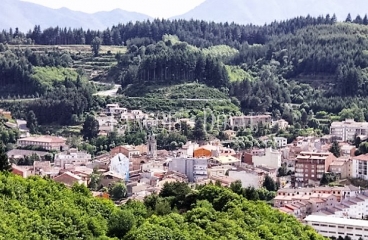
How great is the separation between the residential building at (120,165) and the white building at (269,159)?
16.5 ft

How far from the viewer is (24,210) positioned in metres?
13.0

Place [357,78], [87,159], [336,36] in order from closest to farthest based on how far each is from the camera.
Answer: [87,159]
[357,78]
[336,36]

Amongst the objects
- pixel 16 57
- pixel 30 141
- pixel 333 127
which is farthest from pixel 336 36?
pixel 30 141

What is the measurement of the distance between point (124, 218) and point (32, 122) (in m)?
25.5

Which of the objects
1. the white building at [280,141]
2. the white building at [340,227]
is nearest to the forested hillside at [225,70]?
the white building at [280,141]

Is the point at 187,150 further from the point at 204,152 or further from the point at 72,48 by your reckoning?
the point at 72,48

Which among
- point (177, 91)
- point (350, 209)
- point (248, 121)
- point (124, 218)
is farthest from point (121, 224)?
point (177, 91)

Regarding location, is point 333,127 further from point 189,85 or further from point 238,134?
point 189,85

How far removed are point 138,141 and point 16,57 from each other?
47.5 ft

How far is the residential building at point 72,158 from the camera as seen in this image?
103 feet

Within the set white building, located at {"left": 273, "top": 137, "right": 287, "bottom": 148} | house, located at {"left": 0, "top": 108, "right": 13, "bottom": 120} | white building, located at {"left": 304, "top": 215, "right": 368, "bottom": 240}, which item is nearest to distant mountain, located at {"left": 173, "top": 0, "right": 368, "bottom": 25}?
house, located at {"left": 0, "top": 108, "right": 13, "bottom": 120}

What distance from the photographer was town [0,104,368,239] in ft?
80.8

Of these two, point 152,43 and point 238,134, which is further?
point 152,43

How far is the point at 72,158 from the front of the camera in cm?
3212
